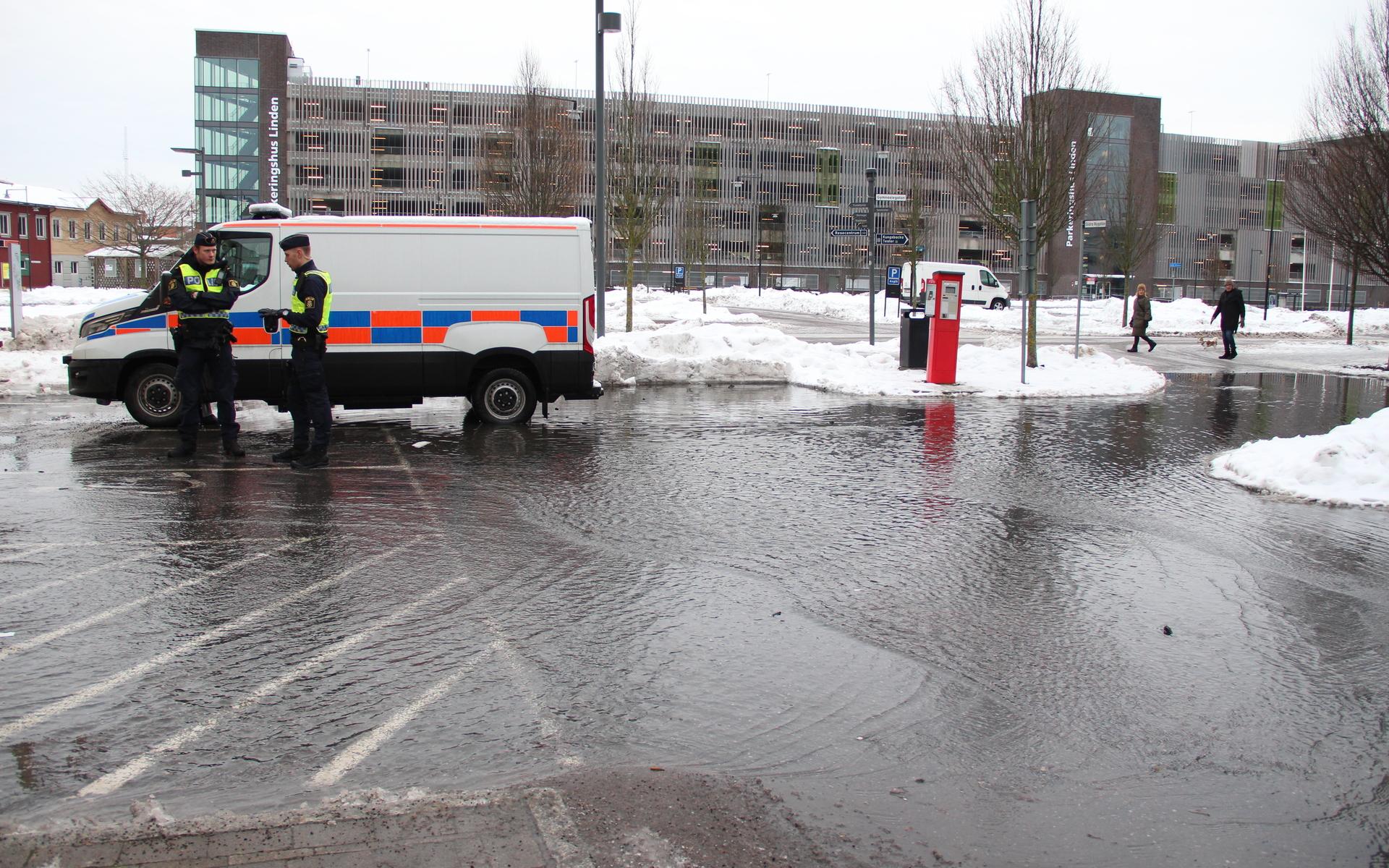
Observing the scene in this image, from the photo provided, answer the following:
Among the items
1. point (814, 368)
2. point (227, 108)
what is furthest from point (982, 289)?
point (227, 108)

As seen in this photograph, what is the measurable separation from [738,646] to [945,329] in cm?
1337

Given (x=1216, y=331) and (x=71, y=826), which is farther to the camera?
(x=1216, y=331)

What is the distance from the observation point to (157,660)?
459cm

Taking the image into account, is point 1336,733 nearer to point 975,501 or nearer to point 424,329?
point 975,501

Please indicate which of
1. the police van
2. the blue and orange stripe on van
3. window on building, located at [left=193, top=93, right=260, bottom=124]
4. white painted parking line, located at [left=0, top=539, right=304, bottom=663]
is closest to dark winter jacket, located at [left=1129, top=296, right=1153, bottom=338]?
the police van

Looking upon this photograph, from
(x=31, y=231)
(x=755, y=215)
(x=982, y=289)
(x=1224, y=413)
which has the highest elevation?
(x=755, y=215)

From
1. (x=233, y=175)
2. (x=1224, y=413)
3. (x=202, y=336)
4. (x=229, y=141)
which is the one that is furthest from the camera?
(x=229, y=141)

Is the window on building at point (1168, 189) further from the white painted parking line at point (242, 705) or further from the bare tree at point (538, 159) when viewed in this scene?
the white painted parking line at point (242, 705)

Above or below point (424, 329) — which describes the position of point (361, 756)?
below

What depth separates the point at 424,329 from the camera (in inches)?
466

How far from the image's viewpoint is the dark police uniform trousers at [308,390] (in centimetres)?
943

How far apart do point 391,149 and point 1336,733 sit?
98.0 meters

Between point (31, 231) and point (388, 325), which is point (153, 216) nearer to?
point (31, 231)

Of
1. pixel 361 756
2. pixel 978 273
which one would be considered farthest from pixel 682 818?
pixel 978 273
